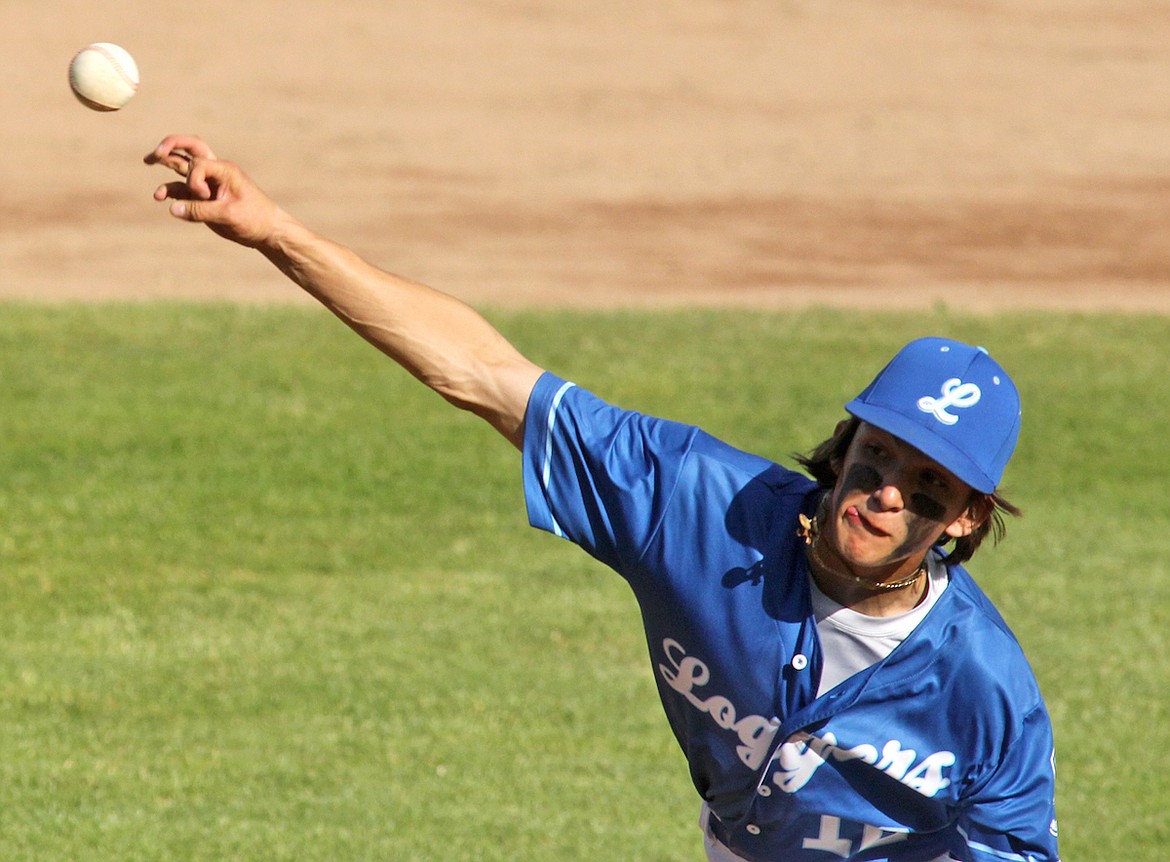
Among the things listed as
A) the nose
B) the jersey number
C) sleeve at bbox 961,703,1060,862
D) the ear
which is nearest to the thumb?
the nose

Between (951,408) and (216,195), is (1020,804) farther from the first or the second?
(216,195)

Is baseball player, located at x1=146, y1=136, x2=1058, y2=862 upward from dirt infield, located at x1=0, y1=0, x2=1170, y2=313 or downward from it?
downward

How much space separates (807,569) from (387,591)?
4474mm

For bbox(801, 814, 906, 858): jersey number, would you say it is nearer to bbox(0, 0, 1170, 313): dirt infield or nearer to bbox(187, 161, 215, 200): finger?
bbox(187, 161, 215, 200): finger

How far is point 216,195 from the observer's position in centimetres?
357

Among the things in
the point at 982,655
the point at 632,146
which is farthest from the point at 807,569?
the point at 632,146

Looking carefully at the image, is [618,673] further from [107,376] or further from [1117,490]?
[107,376]

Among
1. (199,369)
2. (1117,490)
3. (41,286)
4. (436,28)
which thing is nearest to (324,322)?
(199,369)

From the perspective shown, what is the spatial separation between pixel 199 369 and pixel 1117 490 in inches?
214

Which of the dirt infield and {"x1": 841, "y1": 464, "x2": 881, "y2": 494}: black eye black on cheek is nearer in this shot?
{"x1": 841, "y1": 464, "x2": 881, "y2": 494}: black eye black on cheek

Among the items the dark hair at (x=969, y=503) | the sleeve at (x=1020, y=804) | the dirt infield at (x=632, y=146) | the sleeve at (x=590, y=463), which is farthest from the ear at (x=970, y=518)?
the dirt infield at (x=632, y=146)

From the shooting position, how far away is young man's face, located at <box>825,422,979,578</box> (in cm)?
335

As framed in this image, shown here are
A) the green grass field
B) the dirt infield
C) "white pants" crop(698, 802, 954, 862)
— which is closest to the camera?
"white pants" crop(698, 802, 954, 862)

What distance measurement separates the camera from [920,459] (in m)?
3.38
